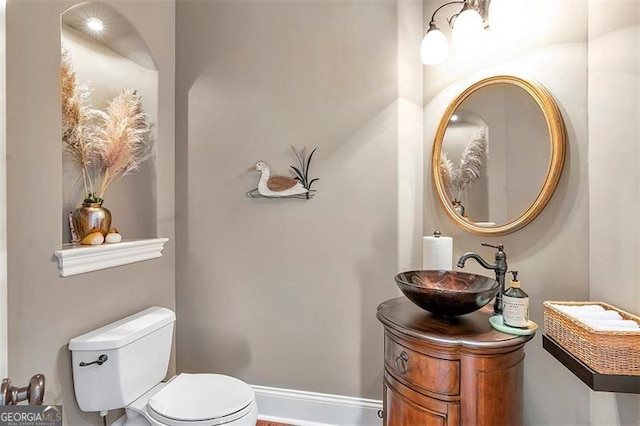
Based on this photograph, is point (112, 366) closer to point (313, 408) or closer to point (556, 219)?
point (313, 408)

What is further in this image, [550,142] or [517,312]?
[550,142]

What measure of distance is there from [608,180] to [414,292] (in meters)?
0.90

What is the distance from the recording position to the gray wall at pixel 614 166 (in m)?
1.26

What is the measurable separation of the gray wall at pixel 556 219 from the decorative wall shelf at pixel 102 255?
6.25ft

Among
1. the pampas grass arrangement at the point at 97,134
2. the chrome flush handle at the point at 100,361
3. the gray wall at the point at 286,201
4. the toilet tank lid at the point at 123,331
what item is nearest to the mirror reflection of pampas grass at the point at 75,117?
the pampas grass arrangement at the point at 97,134

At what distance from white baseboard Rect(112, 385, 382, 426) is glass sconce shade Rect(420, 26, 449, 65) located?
1.88 metres

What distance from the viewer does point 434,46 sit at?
172cm

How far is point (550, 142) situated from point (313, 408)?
6.24 feet

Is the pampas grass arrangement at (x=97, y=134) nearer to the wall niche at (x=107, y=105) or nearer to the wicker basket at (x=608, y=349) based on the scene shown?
the wall niche at (x=107, y=105)

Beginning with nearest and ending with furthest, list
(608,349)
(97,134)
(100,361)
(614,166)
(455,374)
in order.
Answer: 1. (608,349)
2. (455,374)
3. (614,166)
4. (100,361)
5. (97,134)

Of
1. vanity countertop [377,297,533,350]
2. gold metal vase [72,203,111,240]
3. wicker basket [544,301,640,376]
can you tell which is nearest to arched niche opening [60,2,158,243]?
gold metal vase [72,203,111,240]

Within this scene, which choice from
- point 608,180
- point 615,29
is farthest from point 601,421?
point 615,29
